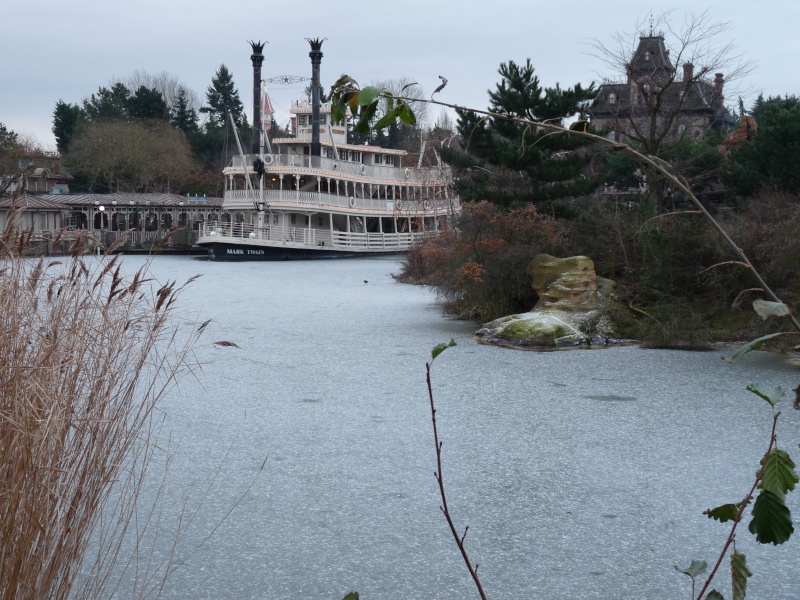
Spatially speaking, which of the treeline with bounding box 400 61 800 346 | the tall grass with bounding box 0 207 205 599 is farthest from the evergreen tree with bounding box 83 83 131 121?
the tall grass with bounding box 0 207 205 599

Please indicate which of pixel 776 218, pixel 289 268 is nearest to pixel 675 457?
pixel 776 218

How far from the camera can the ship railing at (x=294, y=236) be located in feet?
101

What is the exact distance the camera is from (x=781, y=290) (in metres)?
10.3

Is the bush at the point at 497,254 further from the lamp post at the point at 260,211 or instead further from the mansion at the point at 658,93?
the lamp post at the point at 260,211

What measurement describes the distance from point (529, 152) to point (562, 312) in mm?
2316

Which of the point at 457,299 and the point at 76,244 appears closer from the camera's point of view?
the point at 76,244

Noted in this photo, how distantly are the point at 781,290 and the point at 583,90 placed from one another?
376 centimetres

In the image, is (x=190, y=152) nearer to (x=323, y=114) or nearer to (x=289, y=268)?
A: (x=323, y=114)

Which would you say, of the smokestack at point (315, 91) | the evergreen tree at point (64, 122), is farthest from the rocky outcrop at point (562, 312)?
the evergreen tree at point (64, 122)

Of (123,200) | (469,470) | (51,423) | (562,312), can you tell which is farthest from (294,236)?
(51,423)

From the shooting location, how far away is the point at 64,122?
48.5 metres

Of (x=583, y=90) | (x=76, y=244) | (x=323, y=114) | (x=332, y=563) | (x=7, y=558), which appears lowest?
(x=332, y=563)

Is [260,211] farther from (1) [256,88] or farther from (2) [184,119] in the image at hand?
(2) [184,119]

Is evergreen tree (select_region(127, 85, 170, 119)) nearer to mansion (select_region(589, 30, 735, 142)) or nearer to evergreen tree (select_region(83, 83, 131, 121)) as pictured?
evergreen tree (select_region(83, 83, 131, 121))
